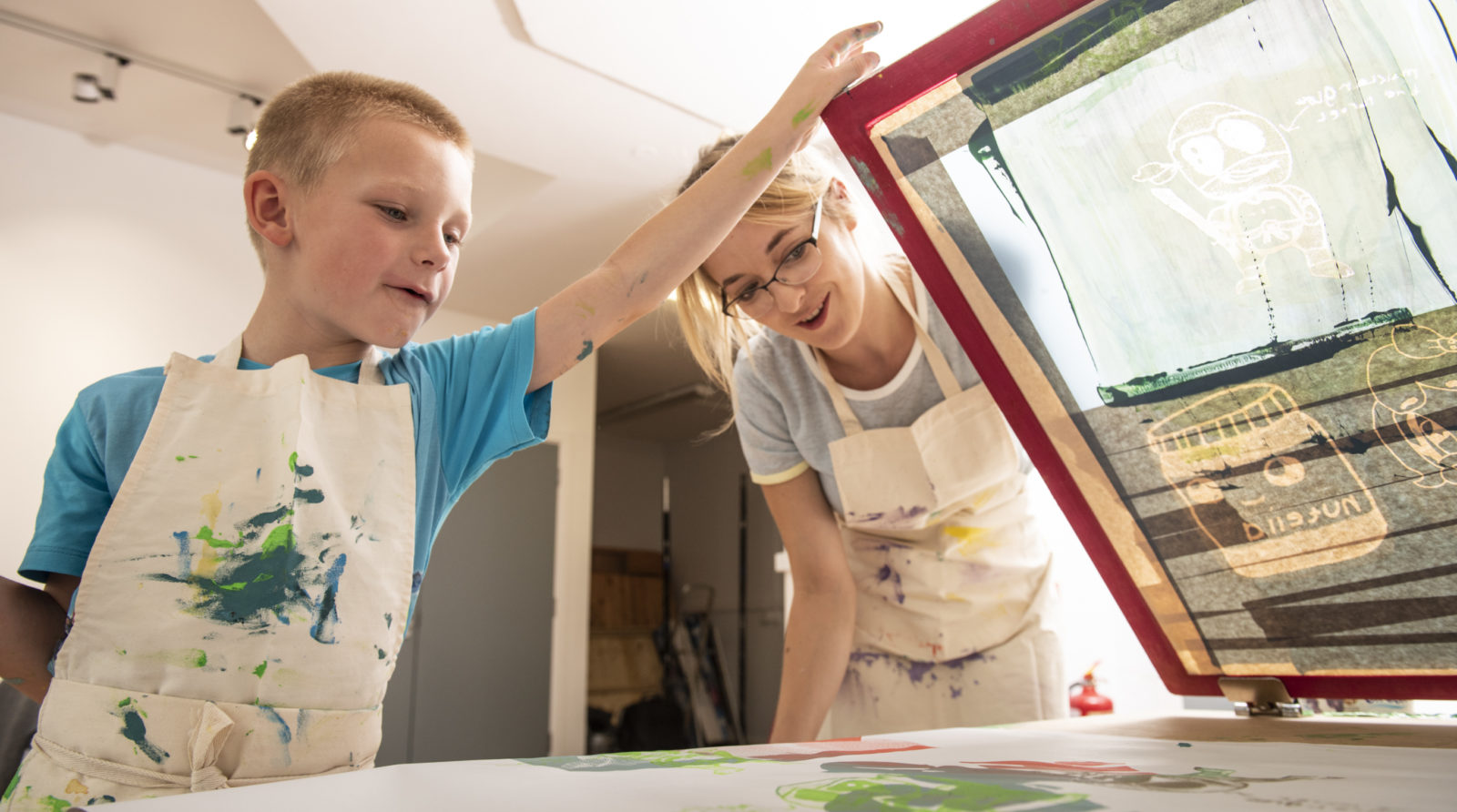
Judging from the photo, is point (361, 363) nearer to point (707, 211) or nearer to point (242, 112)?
point (707, 211)

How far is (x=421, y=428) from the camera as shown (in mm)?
776

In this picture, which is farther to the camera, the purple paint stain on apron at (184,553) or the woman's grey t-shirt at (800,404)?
the woman's grey t-shirt at (800,404)

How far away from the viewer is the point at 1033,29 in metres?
0.68

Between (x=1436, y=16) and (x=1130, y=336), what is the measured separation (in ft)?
0.96

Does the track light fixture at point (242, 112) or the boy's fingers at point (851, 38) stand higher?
the track light fixture at point (242, 112)

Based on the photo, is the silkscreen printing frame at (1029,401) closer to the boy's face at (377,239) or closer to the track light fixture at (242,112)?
the boy's face at (377,239)

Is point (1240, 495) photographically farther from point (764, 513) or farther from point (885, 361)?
point (764, 513)

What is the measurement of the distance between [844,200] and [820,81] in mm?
475

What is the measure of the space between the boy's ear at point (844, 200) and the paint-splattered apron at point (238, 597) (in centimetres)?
71

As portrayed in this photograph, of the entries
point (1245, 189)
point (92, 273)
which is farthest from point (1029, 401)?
point (92, 273)

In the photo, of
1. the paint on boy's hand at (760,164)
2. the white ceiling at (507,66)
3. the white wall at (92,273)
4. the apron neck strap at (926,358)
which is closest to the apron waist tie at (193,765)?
the paint on boy's hand at (760,164)

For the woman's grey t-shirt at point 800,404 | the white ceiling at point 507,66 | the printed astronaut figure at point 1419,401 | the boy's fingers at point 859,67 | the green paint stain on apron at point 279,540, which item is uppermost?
the white ceiling at point 507,66

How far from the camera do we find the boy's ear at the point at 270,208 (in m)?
0.80

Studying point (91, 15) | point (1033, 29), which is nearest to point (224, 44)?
point (91, 15)
